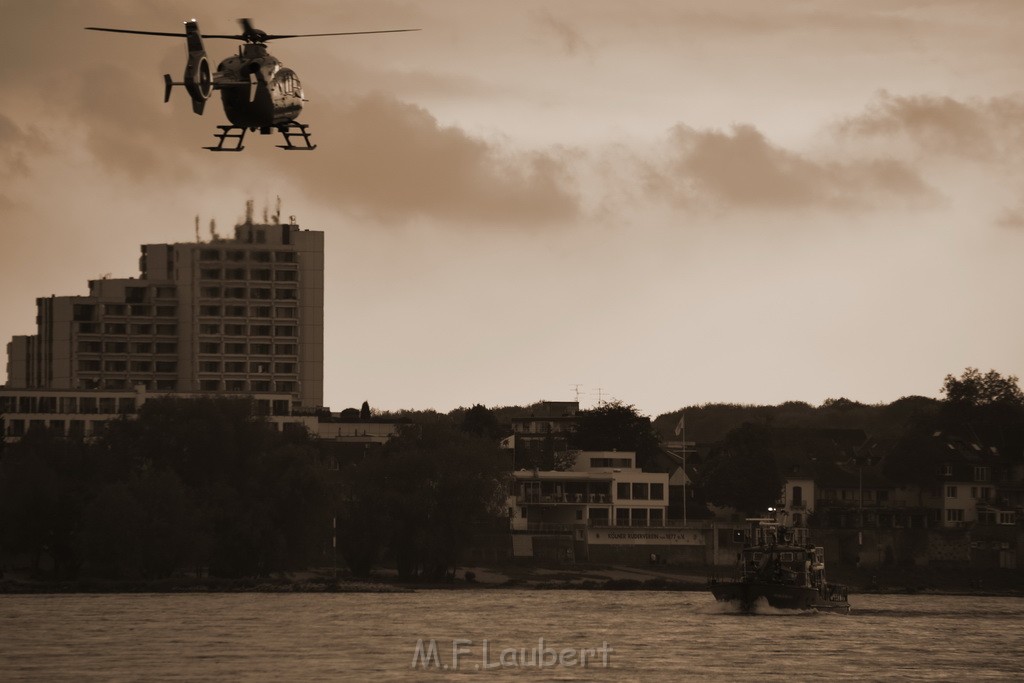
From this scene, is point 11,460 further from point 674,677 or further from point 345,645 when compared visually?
point 674,677

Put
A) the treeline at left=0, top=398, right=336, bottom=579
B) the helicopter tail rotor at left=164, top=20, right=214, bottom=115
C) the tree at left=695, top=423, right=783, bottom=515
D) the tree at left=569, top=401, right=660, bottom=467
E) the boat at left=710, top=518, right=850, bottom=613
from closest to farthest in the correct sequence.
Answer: the helicopter tail rotor at left=164, top=20, right=214, bottom=115
the boat at left=710, top=518, right=850, bottom=613
the treeline at left=0, top=398, right=336, bottom=579
the tree at left=695, top=423, right=783, bottom=515
the tree at left=569, top=401, right=660, bottom=467

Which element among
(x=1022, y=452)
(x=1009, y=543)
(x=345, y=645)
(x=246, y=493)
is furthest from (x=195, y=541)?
(x=1022, y=452)

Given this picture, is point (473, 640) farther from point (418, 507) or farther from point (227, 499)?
point (418, 507)

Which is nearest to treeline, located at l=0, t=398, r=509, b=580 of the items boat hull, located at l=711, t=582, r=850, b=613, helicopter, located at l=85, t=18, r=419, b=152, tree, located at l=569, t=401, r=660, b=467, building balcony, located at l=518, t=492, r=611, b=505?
building balcony, located at l=518, t=492, r=611, b=505

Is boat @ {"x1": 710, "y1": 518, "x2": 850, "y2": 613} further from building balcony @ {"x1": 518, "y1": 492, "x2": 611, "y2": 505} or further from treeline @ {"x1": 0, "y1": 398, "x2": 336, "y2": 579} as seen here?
building balcony @ {"x1": 518, "y1": 492, "x2": 611, "y2": 505}

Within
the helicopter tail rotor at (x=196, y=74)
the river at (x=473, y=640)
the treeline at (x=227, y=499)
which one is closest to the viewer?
the helicopter tail rotor at (x=196, y=74)

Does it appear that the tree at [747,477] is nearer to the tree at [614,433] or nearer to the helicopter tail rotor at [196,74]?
the tree at [614,433]

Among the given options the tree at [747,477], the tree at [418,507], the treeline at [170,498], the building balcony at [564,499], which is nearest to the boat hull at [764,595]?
the tree at [418,507]
